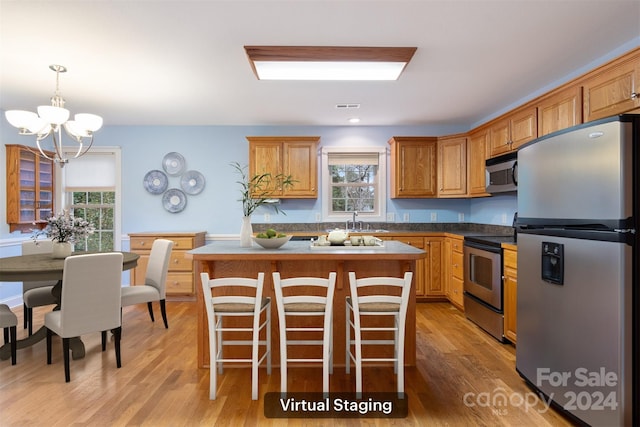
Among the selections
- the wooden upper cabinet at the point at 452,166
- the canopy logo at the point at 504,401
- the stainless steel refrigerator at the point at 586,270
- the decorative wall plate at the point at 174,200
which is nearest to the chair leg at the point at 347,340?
the canopy logo at the point at 504,401

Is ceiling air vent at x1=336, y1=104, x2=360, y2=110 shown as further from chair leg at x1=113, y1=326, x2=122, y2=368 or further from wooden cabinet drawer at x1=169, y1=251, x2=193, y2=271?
chair leg at x1=113, y1=326, x2=122, y2=368

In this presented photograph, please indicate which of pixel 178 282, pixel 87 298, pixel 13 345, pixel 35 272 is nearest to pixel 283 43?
pixel 87 298

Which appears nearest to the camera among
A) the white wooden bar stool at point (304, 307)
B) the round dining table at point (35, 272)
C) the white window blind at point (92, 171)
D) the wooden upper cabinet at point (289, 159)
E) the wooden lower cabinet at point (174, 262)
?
the white wooden bar stool at point (304, 307)

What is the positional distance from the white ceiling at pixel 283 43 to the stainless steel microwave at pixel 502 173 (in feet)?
2.46

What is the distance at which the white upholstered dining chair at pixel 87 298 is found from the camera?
251 cm

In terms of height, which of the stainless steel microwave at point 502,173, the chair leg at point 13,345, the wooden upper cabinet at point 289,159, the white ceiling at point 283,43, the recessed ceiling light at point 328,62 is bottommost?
the chair leg at point 13,345

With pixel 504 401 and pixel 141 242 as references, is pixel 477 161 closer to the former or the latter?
pixel 504 401

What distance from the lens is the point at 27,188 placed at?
184 inches

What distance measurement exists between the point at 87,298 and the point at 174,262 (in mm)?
2139

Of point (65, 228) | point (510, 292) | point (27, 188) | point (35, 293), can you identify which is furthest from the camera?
point (27, 188)

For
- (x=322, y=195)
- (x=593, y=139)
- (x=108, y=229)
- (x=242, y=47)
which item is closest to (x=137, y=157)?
(x=108, y=229)

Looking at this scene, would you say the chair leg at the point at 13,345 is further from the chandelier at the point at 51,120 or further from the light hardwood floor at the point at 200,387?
the chandelier at the point at 51,120

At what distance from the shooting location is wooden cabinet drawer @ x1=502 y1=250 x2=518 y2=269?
10.00ft

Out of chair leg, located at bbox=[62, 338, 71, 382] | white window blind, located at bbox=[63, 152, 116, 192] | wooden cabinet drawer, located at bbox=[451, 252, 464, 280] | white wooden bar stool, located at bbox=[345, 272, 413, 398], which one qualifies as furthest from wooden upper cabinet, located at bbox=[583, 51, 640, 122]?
white window blind, located at bbox=[63, 152, 116, 192]
